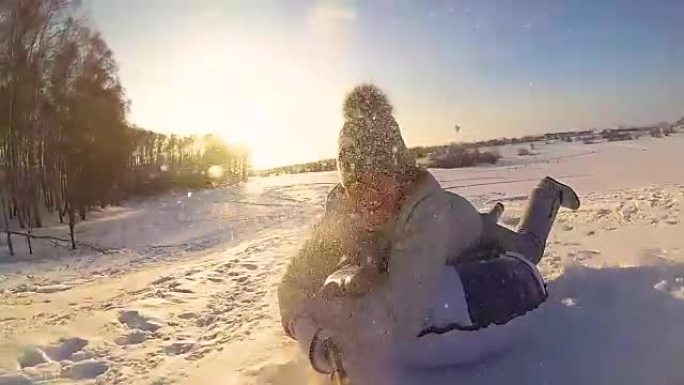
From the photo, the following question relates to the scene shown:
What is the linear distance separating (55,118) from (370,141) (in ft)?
58.7

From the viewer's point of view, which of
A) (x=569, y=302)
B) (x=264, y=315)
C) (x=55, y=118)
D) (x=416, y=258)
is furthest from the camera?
(x=55, y=118)

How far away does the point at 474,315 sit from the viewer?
242cm

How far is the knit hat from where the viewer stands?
7.13 feet

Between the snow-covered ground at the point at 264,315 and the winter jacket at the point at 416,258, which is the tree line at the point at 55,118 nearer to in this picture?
the snow-covered ground at the point at 264,315

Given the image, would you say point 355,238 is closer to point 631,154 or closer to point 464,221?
point 464,221

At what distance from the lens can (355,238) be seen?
2584 millimetres

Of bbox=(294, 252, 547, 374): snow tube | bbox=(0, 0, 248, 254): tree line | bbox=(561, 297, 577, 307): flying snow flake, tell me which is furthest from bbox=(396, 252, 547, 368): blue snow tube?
bbox=(0, 0, 248, 254): tree line

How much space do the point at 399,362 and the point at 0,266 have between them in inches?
420

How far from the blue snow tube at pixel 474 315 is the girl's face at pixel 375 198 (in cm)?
36

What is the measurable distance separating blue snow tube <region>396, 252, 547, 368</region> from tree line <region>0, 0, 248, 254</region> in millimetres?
12475

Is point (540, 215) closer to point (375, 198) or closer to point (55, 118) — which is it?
point (375, 198)

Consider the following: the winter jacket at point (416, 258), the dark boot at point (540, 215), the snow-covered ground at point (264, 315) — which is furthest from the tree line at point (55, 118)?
the winter jacket at point (416, 258)

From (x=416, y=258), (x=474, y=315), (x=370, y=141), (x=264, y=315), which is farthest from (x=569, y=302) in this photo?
(x=264, y=315)

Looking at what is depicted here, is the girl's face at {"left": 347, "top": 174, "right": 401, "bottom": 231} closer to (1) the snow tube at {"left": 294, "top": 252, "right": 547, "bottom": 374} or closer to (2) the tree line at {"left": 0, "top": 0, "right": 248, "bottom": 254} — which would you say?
(1) the snow tube at {"left": 294, "top": 252, "right": 547, "bottom": 374}
